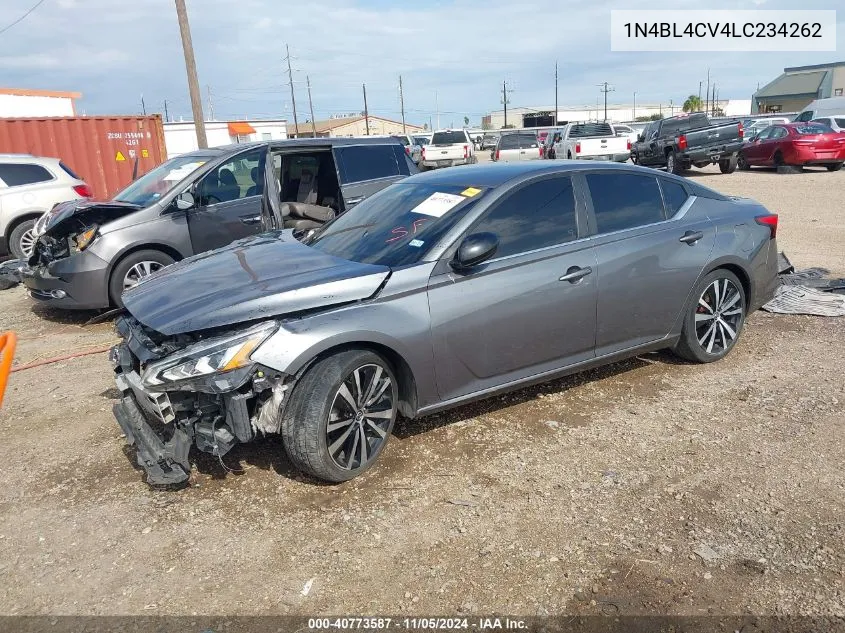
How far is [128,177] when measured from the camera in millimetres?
15656

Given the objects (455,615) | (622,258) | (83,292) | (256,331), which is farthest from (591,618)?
(83,292)

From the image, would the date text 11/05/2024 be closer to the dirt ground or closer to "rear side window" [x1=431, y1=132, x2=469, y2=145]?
the dirt ground

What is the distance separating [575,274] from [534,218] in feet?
1.43

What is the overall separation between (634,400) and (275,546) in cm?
263

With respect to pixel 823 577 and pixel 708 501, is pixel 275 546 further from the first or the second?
pixel 823 577

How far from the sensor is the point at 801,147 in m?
19.8

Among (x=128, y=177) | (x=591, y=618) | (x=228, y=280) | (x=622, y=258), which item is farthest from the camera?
(x=128, y=177)

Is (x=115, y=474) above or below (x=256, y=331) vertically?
below

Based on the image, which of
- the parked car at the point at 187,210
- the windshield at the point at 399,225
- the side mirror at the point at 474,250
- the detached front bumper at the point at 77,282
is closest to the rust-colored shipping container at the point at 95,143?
the parked car at the point at 187,210

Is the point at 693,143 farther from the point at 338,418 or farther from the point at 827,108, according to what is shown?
the point at 338,418

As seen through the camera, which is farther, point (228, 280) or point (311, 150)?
point (311, 150)

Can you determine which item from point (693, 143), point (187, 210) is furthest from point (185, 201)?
point (693, 143)

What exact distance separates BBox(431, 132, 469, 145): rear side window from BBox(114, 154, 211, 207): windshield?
69.8 ft

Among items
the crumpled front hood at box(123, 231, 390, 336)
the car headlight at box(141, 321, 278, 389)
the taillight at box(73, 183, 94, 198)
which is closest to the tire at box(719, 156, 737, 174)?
the taillight at box(73, 183, 94, 198)
